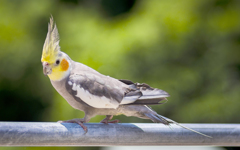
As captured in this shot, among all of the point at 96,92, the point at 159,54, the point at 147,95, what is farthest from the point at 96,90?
the point at 159,54

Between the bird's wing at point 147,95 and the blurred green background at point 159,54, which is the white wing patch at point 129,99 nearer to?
the bird's wing at point 147,95

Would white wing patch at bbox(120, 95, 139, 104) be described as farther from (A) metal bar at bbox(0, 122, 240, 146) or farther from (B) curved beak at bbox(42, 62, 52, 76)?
(B) curved beak at bbox(42, 62, 52, 76)

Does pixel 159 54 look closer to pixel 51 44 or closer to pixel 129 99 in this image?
pixel 129 99

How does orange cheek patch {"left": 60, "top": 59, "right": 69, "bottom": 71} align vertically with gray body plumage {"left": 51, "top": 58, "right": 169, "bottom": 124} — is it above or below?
above

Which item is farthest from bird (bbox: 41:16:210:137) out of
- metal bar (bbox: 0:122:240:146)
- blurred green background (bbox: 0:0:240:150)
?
blurred green background (bbox: 0:0:240:150)

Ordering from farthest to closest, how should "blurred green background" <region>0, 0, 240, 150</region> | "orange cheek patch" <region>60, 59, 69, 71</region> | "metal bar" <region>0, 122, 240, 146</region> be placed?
1. "blurred green background" <region>0, 0, 240, 150</region>
2. "orange cheek patch" <region>60, 59, 69, 71</region>
3. "metal bar" <region>0, 122, 240, 146</region>

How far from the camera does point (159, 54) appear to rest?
11.8 ft

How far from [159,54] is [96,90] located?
1.85 meters

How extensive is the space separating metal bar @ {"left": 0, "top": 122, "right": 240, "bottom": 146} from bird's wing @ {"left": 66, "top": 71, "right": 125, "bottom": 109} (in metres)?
0.22

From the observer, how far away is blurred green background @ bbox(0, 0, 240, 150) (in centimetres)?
350

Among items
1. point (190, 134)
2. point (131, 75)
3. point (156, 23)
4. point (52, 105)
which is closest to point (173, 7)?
point (156, 23)

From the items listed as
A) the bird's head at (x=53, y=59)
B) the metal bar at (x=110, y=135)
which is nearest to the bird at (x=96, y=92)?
the bird's head at (x=53, y=59)

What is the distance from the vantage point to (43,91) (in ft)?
13.0

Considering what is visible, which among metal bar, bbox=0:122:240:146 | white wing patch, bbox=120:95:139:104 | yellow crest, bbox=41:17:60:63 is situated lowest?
metal bar, bbox=0:122:240:146
